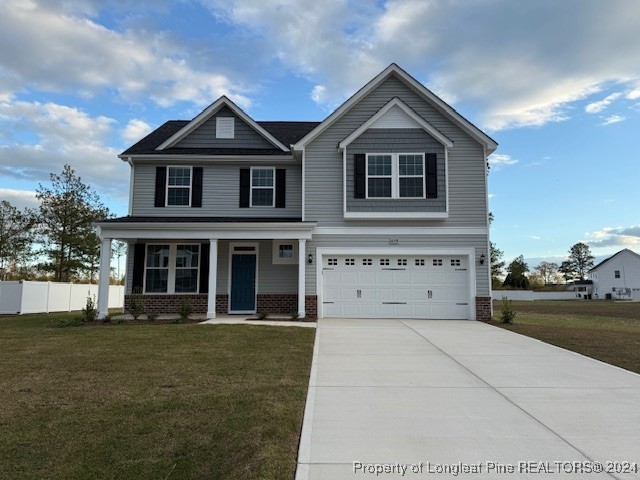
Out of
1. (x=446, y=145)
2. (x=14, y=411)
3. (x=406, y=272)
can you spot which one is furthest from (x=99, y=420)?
(x=446, y=145)

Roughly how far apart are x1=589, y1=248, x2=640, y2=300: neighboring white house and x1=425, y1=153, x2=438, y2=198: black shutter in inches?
2215

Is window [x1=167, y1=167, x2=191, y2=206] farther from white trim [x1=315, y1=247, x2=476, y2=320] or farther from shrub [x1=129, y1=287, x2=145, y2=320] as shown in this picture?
white trim [x1=315, y1=247, x2=476, y2=320]

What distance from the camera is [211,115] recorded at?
1738cm

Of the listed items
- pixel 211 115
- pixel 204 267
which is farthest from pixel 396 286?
pixel 211 115

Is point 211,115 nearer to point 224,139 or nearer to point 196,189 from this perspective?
point 224,139

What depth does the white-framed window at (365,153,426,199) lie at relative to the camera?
15312 mm

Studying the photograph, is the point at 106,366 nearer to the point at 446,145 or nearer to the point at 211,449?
the point at 211,449

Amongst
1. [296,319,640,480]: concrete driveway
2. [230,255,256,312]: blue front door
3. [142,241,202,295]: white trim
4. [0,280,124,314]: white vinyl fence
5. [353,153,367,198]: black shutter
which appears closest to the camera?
[296,319,640,480]: concrete driveway

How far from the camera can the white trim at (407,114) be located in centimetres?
1530

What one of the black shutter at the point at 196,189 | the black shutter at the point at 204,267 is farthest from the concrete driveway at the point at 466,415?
the black shutter at the point at 196,189

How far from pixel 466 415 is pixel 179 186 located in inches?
548

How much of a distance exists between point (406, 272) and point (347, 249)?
2.19 metres

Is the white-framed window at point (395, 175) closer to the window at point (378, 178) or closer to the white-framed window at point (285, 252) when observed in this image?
the window at point (378, 178)

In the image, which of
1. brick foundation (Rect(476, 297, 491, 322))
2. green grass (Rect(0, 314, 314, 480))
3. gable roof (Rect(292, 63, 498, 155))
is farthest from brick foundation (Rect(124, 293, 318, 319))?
green grass (Rect(0, 314, 314, 480))
